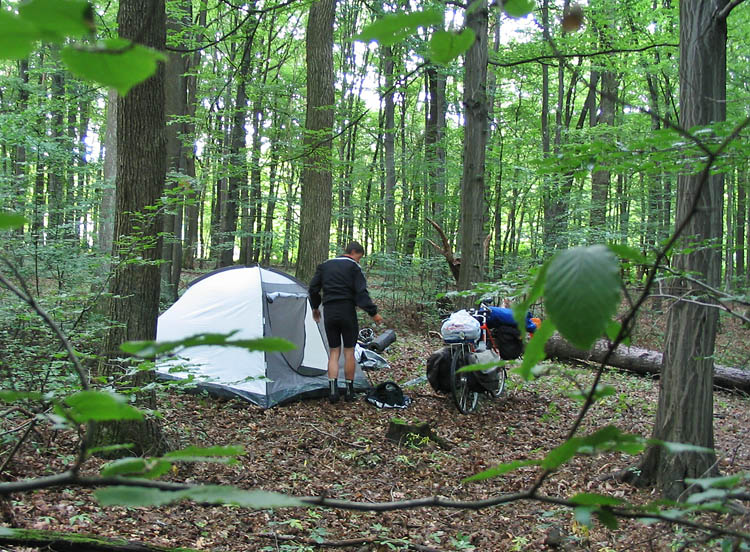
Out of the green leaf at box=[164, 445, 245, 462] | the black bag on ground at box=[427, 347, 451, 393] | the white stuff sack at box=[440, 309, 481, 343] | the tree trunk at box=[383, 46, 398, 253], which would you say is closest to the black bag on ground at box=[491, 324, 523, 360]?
the white stuff sack at box=[440, 309, 481, 343]

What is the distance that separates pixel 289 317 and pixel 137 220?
3120 mm

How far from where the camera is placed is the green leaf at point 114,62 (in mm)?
510

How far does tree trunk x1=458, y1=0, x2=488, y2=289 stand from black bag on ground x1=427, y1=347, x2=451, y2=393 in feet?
4.15

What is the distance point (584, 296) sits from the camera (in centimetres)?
57

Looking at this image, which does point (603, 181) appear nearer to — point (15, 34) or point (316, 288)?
point (316, 288)

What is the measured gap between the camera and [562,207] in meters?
13.6

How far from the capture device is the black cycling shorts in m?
6.18

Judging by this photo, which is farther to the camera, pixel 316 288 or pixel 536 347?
pixel 316 288

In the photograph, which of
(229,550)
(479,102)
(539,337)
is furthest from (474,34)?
(479,102)

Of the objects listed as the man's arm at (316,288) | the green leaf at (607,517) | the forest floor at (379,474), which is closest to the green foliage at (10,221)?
the green leaf at (607,517)

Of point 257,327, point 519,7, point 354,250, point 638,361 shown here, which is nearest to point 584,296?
point 519,7

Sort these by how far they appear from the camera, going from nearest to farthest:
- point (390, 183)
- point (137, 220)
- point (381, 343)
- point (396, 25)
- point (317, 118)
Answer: point (396, 25)
point (137, 220)
point (317, 118)
point (381, 343)
point (390, 183)

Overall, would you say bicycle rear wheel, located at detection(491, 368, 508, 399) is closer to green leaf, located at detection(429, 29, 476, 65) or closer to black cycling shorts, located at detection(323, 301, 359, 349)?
black cycling shorts, located at detection(323, 301, 359, 349)

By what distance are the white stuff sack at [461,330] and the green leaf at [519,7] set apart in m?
5.32
